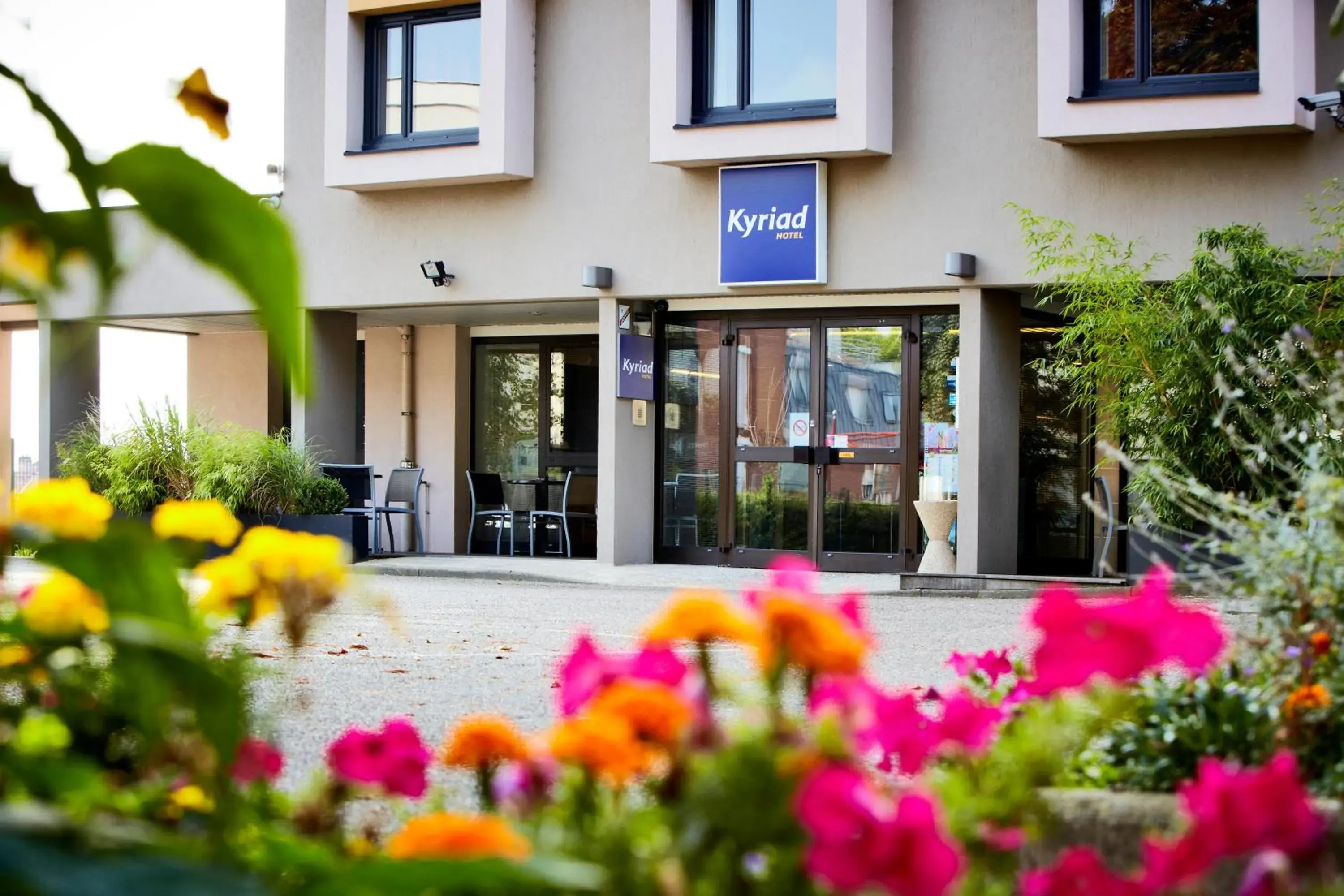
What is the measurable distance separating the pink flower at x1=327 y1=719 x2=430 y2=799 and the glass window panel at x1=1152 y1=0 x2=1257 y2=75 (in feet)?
35.4

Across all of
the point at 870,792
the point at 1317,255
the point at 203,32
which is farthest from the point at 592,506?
the point at 870,792

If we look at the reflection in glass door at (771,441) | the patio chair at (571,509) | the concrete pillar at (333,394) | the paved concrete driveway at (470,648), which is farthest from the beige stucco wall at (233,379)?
the reflection in glass door at (771,441)

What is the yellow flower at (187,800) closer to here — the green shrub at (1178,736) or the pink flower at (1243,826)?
the pink flower at (1243,826)

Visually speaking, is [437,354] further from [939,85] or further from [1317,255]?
[1317,255]

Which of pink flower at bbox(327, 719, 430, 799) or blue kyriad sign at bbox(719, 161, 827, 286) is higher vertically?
blue kyriad sign at bbox(719, 161, 827, 286)

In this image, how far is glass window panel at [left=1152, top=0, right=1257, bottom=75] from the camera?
11305mm

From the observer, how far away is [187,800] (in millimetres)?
1768

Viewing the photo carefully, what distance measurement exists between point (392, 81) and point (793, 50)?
4023 millimetres

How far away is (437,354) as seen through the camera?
56.1 feet

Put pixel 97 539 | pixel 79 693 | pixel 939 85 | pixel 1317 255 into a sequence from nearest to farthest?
1. pixel 97 539
2. pixel 79 693
3. pixel 1317 255
4. pixel 939 85

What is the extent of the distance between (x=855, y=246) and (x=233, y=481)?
5707mm

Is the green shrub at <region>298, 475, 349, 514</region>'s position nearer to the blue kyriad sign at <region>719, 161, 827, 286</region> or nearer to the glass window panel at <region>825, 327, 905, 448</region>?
the blue kyriad sign at <region>719, 161, 827, 286</region>

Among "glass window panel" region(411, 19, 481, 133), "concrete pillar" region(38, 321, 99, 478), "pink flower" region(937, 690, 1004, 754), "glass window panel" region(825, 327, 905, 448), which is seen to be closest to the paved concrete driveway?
"pink flower" region(937, 690, 1004, 754)

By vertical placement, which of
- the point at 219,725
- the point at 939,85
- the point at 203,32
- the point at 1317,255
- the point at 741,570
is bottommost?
the point at 741,570
